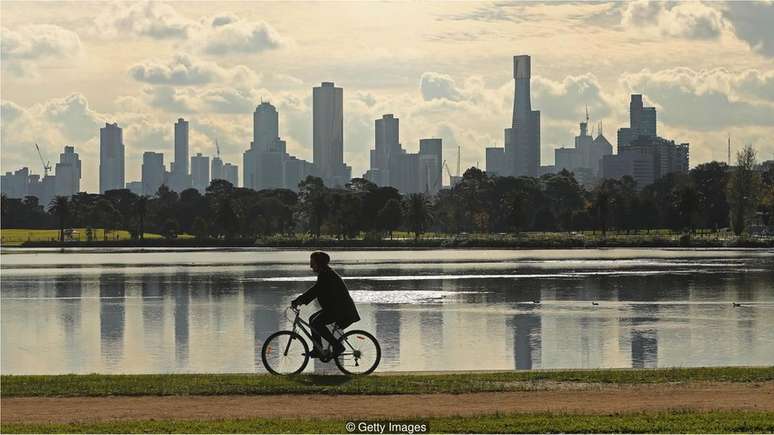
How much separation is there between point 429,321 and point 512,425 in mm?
26141

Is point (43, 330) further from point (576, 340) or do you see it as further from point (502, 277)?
point (502, 277)

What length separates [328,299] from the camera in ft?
73.2

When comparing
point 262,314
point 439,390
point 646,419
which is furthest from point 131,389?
point 262,314

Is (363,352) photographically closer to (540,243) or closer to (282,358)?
(282,358)

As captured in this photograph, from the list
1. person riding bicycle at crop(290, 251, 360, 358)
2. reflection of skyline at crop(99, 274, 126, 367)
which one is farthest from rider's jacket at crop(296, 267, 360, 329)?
reflection of skyline at crop(99, 274, 126, 367)

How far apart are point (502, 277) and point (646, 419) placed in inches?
2329

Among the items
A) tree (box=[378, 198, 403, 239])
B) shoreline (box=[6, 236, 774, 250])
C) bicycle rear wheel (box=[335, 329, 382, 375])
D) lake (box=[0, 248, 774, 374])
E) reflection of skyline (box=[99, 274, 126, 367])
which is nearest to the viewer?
bicycle rear wheel (box=[335, 329, 382, 375])

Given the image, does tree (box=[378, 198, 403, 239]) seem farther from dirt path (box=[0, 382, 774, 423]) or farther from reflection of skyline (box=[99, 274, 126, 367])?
dirt path (box=[0, 382, 774, 423])

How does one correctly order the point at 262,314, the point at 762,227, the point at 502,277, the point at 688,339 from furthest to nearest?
the point at 762,227
the point at 502,277
the point at 262,314
the point at 688,339

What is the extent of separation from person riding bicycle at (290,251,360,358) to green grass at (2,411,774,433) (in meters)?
4.59

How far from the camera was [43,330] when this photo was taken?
4191 centimetres

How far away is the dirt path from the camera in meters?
18.6

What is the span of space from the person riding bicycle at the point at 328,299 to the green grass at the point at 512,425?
4.59 meters

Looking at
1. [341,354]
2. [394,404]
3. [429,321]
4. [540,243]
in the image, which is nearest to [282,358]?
[341,354]
